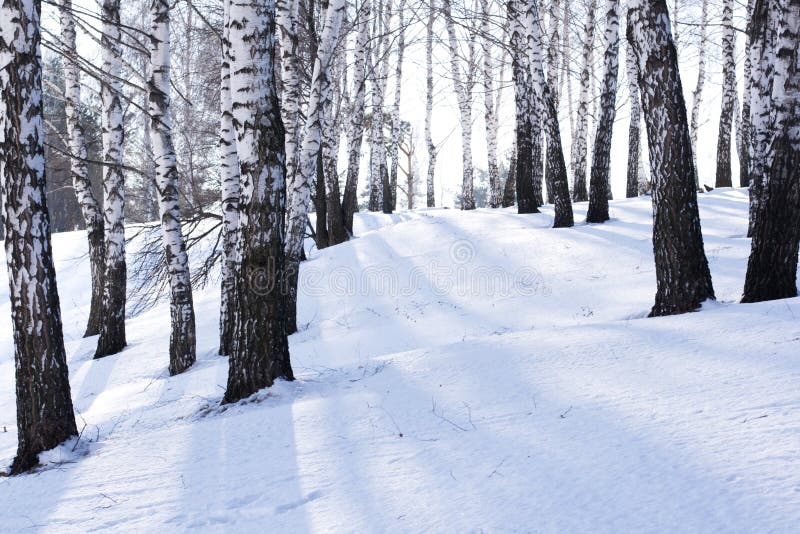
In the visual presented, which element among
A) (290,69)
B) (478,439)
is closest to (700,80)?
(290,69)

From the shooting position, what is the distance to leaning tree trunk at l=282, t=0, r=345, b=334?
807 cm

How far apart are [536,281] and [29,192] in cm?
692

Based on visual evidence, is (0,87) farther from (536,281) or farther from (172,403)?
(536,281)

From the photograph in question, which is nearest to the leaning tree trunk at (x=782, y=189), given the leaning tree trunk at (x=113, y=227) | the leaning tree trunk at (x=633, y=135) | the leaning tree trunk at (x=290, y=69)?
the leaning tree trunk at (x=290, y=69)

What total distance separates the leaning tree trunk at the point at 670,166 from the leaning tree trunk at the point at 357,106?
6.97m

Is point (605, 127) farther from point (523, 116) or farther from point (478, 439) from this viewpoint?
point (478, 439)

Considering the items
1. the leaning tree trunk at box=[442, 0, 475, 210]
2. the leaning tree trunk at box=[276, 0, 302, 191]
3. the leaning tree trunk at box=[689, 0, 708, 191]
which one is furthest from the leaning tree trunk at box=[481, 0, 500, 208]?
the leaning tree trunk at box=[276, 0, 302, 191]

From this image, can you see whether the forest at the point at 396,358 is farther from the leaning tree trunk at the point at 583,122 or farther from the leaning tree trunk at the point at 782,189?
the leaning tree trunk at the point at 583,122

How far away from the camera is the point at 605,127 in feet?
38.4

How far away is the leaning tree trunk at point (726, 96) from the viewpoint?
16094 millimetres

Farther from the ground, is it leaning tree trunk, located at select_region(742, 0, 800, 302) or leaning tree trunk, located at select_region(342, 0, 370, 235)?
leaning tree trunk, located at select_region(342, 0, 370, 235)

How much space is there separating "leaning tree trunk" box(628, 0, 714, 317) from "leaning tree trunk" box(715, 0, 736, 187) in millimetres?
10712

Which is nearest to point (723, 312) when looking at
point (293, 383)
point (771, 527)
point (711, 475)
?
point (711, 475)

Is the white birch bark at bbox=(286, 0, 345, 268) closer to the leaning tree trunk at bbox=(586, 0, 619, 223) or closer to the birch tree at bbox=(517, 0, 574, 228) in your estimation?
the birch tree at bbox=(517, 0, 574, 228)
